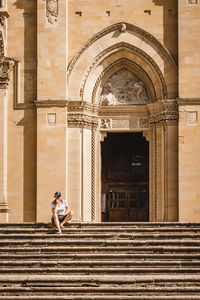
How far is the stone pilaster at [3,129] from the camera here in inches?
989

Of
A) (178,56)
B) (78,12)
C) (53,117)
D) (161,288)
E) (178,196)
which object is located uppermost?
(78,12)

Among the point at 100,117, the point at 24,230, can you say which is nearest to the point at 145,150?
the point at 100,117

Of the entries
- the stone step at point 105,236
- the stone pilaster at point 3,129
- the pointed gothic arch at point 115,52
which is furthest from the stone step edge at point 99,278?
the pointed gothic arch at point 115,52

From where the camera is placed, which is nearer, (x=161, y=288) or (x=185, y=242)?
(x=161, y=288)

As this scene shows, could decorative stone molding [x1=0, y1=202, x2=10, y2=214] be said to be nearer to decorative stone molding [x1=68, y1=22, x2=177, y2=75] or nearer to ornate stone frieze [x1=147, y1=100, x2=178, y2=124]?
decorative stone molding [x1=68, y1=22, x2=177, y2=75]

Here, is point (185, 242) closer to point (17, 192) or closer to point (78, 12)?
point (17, 192)

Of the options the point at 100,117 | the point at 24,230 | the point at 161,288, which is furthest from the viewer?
the point at 100,117

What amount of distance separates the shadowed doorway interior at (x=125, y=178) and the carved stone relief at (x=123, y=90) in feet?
8.33

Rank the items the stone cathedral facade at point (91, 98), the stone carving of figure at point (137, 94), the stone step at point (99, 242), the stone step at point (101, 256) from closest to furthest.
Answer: the stone step at point (101, 256), the stone step at point (99, 242), the stone cathedral facade at point (91, 98), the stone carving of figure at point (137, 94)

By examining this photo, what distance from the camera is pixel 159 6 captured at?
84.0 ft

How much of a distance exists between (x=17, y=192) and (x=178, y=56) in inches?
279

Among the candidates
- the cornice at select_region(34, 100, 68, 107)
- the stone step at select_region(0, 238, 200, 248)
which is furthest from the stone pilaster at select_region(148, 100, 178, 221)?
the stone step at select_region(0, 238, 200, 248)

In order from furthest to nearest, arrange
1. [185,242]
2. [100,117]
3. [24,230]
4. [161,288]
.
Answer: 1. [100,117]
2. [24,230]
3. [185,242]
4. [161,288]

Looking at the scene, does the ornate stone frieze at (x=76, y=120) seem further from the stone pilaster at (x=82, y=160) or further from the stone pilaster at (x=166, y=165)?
the stone pilaster at (x=166, y=165)
